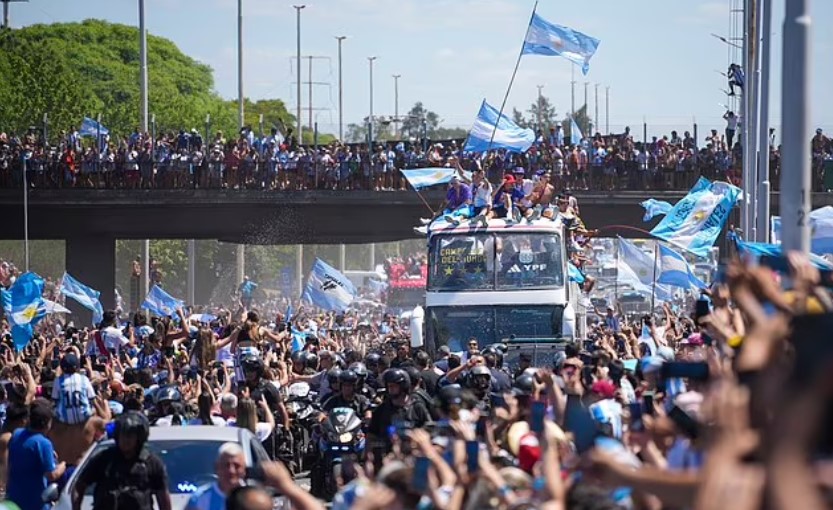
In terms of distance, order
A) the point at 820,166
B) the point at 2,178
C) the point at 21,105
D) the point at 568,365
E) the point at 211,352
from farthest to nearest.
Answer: the point at 21,105
the point at 2,178
the point at 820,166
the point at 211,352
the point at 568,365

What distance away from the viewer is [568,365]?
1291cm

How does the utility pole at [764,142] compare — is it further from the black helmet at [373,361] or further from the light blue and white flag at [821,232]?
the black helmet at [373,361]

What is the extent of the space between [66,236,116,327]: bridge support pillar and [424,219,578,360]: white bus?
23073 mm

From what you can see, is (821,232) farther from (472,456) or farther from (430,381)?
(472,456)

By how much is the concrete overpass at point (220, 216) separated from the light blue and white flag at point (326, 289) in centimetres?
603

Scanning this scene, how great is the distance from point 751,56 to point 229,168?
16690 mm

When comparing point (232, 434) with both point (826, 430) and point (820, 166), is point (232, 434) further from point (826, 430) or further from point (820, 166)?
point (820, 166)

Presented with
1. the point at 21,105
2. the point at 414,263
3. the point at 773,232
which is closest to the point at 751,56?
the point at 773,232

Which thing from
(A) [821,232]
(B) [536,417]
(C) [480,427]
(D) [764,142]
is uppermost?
(D) [764,142]

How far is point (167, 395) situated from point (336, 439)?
2.19 m

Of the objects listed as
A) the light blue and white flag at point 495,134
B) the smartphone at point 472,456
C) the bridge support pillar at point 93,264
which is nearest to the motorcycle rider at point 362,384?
the smartphone at point 472,456

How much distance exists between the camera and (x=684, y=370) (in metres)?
7.18

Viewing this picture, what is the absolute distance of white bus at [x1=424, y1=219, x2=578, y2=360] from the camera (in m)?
26.0

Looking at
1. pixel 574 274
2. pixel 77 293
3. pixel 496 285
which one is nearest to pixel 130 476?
pixel 496 285
